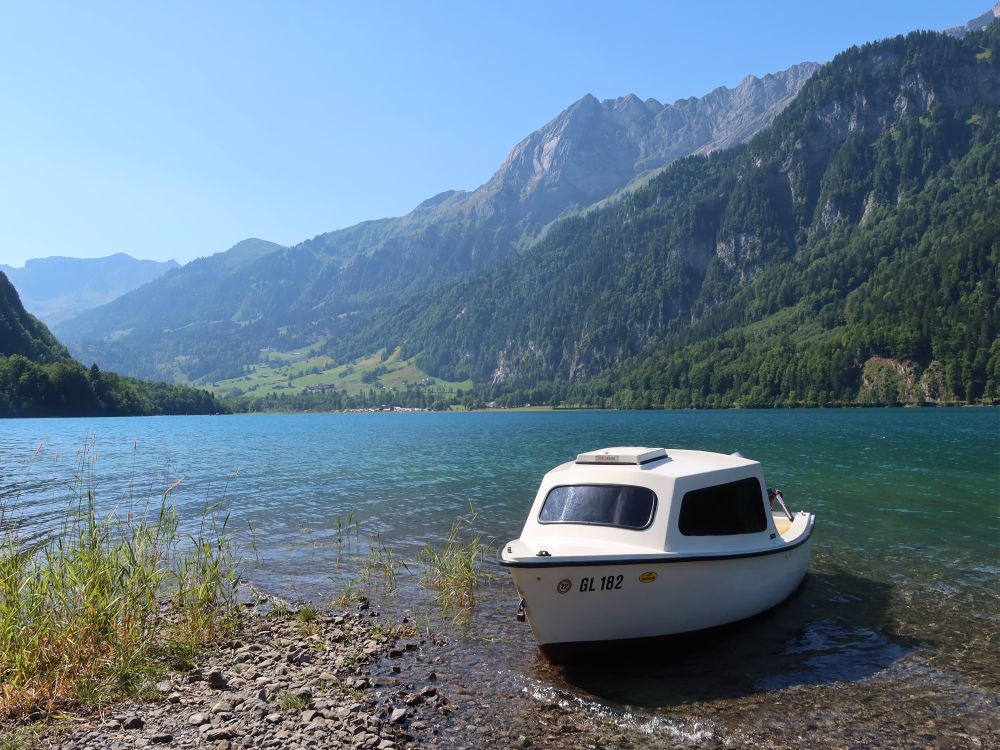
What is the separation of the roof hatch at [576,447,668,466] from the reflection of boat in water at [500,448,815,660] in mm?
25

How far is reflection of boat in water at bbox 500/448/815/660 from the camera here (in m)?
11.1

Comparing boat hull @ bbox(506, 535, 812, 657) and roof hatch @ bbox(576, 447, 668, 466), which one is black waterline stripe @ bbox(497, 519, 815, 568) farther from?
roof hatch @ bbox(576, 447, 668, 466)

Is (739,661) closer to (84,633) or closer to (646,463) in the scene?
(646,463)

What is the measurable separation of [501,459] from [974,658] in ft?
152

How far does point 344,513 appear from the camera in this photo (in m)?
30.0

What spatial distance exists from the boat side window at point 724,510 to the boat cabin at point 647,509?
0.8 inches

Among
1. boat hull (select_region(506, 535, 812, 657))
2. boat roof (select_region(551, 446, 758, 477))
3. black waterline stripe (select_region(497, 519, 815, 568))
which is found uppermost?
boat roof (select_region(551, 446, 758, 477))

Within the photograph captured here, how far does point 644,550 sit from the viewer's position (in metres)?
11.5

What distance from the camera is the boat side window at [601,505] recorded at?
40.4ft

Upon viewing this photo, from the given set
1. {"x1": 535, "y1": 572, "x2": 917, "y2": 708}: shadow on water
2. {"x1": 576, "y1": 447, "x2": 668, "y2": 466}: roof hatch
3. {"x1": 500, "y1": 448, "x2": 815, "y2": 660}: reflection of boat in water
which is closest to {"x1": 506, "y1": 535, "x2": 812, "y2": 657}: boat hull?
{"x1": 500, "y1": 448, "x2": 815, "y2": 660}: reflection of boat in water

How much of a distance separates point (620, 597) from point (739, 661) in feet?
9.69

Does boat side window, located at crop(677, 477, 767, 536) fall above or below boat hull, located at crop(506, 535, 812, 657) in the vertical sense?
above

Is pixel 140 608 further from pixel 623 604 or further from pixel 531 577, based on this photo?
pixel 623 604

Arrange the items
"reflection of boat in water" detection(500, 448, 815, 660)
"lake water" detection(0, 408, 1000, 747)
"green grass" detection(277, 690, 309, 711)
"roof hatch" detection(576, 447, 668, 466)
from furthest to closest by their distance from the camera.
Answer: "roof hatch" detection(576, 447, 668, 466) < "reflection of boat in water" detection(500, 448, 815, 660) < "lake water" detection(0, 408, 1000, 747) < "green grass" detection(277, 690, 309, 711)
